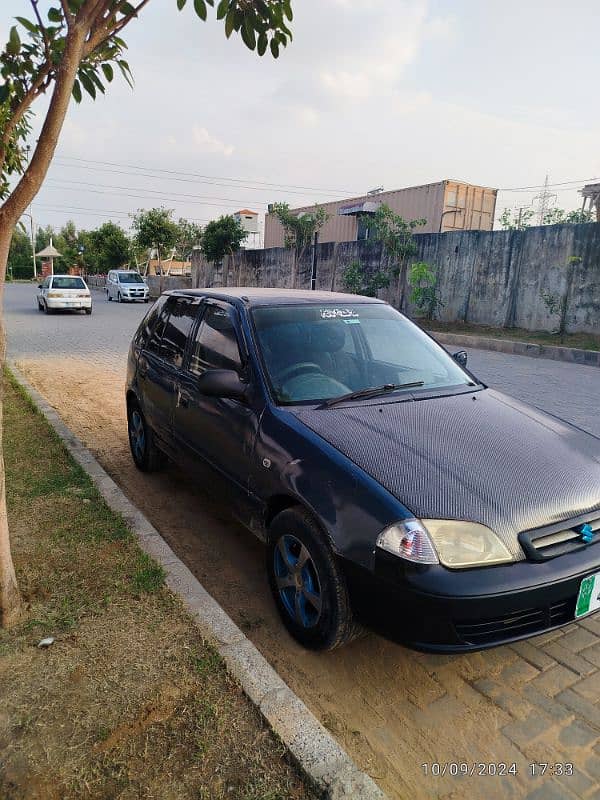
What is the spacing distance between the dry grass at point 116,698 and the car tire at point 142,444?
141 cm

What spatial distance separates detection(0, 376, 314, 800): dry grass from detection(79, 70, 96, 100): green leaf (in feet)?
8.05

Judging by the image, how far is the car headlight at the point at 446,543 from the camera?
2.16m

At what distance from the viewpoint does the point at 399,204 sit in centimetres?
2547

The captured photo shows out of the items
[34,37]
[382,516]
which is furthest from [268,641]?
[34,37]

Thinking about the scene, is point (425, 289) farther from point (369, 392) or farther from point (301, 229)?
point (369, 392)

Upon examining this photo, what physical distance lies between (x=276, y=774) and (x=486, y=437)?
1701mm

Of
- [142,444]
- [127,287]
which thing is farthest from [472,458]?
[127,287]

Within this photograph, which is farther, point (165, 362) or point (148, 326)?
point (148, 326)

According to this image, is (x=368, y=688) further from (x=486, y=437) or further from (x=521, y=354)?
(x=521, y=354)

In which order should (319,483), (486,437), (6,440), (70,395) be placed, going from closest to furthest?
1. (319,483)
2. (486,437)
3. (6,440)
4. (70,395)

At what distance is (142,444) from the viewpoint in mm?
4918

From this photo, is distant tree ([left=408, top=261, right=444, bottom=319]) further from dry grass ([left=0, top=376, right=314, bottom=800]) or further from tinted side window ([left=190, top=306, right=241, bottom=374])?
dry grass ([left=0, top=376, right=314, bottom=800])

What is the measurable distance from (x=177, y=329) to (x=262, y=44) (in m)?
2.13

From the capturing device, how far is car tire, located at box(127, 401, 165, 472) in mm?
4777
